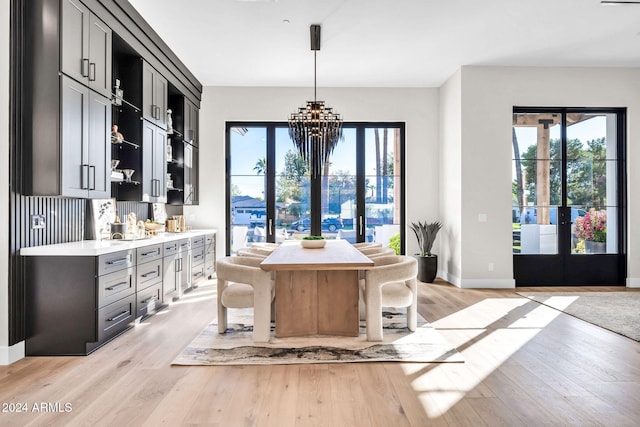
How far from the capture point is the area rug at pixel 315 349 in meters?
3.12

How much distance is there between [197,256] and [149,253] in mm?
1770

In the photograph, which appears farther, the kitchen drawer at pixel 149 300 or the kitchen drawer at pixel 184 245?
the kitchen drawer at pixel 184 245

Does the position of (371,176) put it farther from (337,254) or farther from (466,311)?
(337,254)

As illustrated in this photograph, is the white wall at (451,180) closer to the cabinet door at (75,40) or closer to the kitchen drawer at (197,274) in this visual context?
the kitchen drawer at (197,274)

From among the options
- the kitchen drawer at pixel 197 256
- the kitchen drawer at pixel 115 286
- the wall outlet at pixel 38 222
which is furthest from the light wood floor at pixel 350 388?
the kitchen drawer at pixel 197 256

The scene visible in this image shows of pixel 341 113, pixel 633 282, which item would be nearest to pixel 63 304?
pixel 341 113

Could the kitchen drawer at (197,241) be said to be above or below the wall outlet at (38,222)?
below

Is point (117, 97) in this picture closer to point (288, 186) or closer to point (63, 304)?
point (63, 304)

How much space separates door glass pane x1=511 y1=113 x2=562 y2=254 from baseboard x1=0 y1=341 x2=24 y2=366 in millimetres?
5926

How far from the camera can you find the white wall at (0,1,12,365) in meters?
3.01

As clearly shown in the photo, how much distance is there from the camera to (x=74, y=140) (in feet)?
11.0

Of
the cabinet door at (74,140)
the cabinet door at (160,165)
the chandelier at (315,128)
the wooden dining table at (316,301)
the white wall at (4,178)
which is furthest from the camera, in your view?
the cabinet door at (160,165)

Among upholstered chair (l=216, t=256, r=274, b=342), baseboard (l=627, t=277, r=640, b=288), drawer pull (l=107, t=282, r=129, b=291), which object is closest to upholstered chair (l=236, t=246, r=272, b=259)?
upholstered chair (l=216, t=256, r=274, b=342)

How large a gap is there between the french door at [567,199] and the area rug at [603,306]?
61 cm
